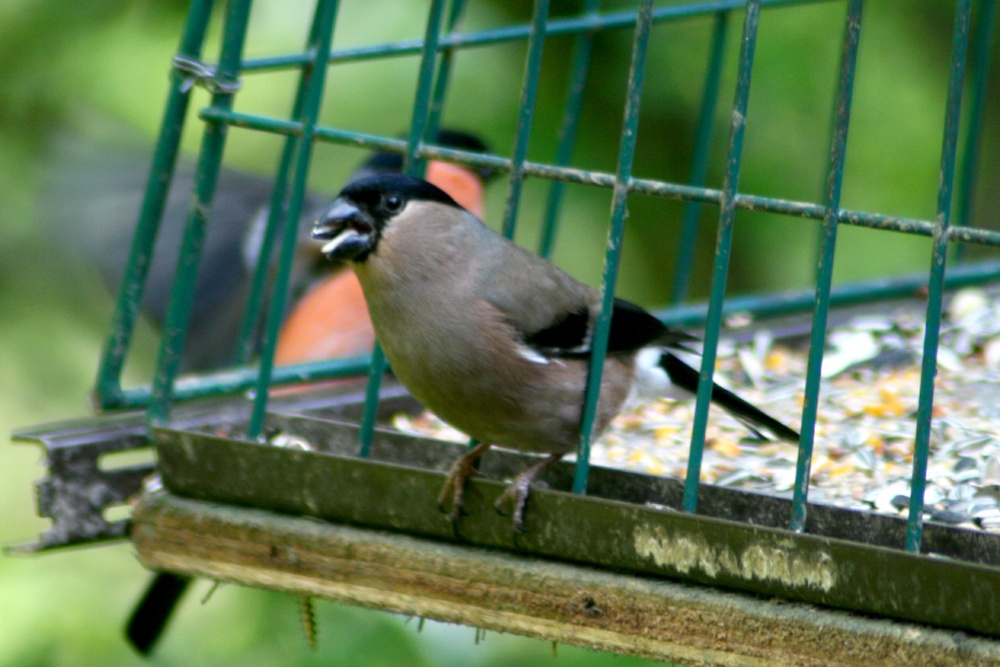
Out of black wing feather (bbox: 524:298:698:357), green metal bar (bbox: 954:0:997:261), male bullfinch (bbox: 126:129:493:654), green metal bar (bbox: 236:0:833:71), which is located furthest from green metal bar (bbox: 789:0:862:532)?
male bullfinch (bbox: 126:129:493:654)

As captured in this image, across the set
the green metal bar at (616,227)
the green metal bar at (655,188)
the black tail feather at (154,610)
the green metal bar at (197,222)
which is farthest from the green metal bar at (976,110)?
the black tail feather at (154,610)

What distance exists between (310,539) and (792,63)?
2.69 metres

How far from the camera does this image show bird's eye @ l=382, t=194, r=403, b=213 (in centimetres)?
266

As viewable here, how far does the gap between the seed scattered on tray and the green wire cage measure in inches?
5.4

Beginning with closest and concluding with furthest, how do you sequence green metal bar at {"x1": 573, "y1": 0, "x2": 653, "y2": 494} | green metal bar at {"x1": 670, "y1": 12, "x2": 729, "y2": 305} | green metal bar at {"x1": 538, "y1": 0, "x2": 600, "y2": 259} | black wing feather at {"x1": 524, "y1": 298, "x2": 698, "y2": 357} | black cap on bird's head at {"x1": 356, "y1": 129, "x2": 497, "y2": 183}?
green metal bar at {"x1": 573, "y1": 0, "x2": 653, "y2": 494}, black wing feather at {"x1": 524, "y1": 298, "x2": 698, "y2": 357}, green metal bar at {"x1": 538, "y1": 0, "x2": 600, "y2": 259}, green metal bar at {"x1": 670, "y1": 12, "x2": 729, "y2": 305}, black cap on bird's head at {"x1": 356, "y1": 129, "x2": 497, "y2": 183}

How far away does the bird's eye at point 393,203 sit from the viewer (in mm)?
2658

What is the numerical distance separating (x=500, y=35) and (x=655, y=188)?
144 centimetres

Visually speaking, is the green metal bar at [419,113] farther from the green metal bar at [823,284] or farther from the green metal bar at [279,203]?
the green metal bar at [823,284]

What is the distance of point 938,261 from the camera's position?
217 centimetres

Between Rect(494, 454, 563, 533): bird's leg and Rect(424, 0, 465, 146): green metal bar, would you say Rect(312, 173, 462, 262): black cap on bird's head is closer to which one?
Rect(494, 454, 563, 533): bird's leg

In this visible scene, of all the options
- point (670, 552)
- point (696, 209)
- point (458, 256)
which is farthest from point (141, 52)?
point (670, 552)

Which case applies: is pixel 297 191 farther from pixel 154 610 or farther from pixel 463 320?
pixel 154 610

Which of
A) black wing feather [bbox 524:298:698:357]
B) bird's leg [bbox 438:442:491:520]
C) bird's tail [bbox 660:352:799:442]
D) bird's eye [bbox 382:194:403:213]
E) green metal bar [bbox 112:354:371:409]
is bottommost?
bird's leg [bbox 438:442:491:520]

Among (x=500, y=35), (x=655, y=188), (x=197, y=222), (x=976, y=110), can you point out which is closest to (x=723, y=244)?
(x=655, y=188)
